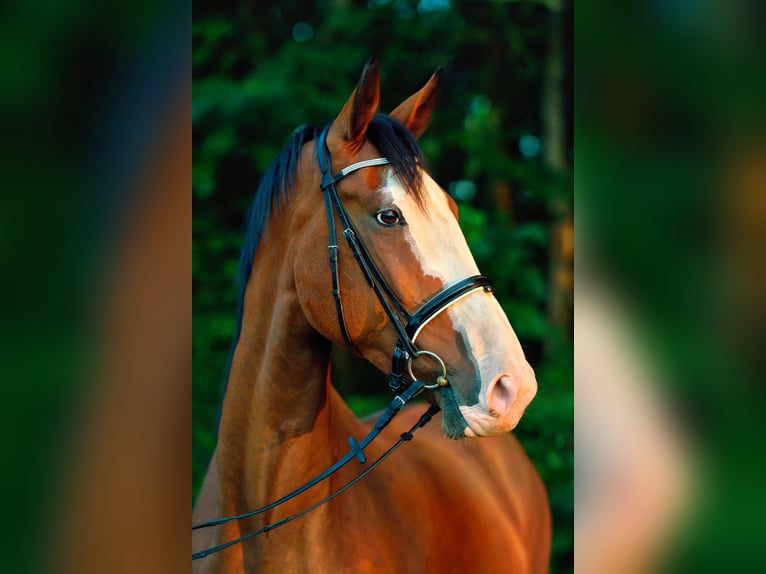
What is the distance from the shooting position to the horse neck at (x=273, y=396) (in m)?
1.93

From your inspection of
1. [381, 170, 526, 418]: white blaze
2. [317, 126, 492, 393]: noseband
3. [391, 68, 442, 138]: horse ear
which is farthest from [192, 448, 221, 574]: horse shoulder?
[391, 68, 442, 138]: horse ear

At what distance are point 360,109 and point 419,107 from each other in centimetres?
35

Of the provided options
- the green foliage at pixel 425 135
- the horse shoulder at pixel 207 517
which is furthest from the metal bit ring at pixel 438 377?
the green foliage at pixel 425 135

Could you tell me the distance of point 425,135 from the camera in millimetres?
3561

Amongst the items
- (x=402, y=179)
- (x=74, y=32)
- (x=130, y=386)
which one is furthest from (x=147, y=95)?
(x=402, y=179)

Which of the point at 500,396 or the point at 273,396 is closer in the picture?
the point at 500,396

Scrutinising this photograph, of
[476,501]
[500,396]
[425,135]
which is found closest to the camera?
[500,396]

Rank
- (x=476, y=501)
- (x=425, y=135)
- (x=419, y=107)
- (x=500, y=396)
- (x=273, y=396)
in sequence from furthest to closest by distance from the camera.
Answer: (x=425, y=135) < (x=476, y=501) < (x=419, y=107) < (x=273, y=396) < (x=500, y=396)

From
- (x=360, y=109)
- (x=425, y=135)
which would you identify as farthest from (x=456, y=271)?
(x=425, y=135)

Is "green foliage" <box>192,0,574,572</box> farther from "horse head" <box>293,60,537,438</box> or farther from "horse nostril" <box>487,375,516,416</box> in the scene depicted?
"horse nostril" <box>487,375,516,416</box>

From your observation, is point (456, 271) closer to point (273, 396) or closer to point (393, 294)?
point (393, 294)

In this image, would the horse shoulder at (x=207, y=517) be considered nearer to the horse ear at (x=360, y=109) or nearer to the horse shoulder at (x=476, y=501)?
the horse shoulder at (x=476, y=501)

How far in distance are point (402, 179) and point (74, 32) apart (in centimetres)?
110

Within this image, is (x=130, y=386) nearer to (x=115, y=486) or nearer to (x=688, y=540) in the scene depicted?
(x=115, y=486)
